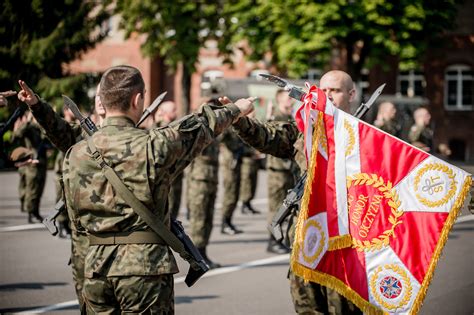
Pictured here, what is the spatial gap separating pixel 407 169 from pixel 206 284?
4756mm

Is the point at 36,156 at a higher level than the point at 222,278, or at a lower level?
higher

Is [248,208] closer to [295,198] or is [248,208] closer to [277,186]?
[277,186]

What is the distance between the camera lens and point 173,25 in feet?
116

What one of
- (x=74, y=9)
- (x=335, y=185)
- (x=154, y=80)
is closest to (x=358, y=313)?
(x=335, y=185)

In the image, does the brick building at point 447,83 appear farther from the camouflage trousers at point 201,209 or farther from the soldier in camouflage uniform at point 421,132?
the camouflage trousers at point 201,209

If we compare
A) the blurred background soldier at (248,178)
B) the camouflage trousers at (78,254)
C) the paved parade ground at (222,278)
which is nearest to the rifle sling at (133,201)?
the camouflage trousers at (78,254)

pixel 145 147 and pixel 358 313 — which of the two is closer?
pixel 145 147

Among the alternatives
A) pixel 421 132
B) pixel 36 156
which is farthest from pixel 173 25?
pixel 421 132

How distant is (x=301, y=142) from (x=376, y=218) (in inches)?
39.2

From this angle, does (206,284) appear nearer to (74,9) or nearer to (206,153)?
(206,153)

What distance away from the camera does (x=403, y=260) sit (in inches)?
185

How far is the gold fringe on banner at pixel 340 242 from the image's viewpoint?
4.77 meters

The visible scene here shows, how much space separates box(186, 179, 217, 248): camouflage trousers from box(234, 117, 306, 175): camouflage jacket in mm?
4609

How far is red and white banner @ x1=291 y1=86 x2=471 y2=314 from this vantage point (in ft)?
15.4
